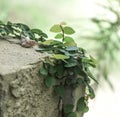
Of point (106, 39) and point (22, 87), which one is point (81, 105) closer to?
point (22, 87)

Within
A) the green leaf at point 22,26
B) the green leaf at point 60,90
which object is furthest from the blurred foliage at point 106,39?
the green leaf at point 60,90

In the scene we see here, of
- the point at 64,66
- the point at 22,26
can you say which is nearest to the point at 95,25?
the point at 22,26

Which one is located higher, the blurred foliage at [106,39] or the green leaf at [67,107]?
the blurred foliage at [106,39]

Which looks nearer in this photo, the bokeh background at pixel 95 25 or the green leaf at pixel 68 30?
the green leaf at pixel 68 30

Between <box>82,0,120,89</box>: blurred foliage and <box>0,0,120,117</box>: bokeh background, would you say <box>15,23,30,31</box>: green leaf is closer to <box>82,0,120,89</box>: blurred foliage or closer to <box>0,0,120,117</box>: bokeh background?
<box>0,0,120,117</box>: bokeh background

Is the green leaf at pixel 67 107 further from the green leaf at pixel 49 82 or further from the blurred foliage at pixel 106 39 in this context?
the blurred foliage at pixel 106 39

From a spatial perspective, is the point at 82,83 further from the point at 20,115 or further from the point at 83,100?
the point at 20,115
